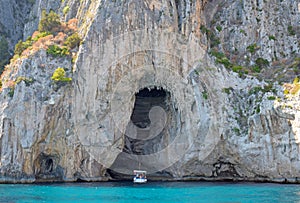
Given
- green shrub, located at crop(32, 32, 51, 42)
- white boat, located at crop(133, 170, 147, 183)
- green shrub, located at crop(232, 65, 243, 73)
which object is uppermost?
green shrub, located at crop(32, 32, 51, 42)

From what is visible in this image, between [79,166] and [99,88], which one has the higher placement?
[99,88]

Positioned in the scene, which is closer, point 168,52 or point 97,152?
point 97,152

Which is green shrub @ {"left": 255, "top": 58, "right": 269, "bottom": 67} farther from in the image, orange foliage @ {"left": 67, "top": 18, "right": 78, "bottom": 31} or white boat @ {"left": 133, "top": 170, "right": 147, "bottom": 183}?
orange foliage @ {"left": 67, "top": 18, "right": 78, "bottom": 31}

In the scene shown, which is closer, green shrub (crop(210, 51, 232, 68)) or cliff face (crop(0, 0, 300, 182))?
cliff face (crop(0, 0, 300, 182))

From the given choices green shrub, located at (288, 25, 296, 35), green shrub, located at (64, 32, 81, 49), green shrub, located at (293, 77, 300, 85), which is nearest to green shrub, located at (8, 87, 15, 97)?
green shrub, located at (64, 32, 81, 49)


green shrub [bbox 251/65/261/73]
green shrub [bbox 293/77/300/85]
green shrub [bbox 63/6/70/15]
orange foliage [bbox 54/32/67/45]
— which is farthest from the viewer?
green shrub [bbox 63/6/70/15]

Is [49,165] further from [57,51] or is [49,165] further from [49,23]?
[49,23]

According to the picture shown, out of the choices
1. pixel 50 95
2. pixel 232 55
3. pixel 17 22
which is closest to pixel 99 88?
pixel 50 95

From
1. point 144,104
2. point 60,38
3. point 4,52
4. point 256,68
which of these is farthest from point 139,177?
point 4,52

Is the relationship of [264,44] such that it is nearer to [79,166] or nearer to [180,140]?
[180,140]
